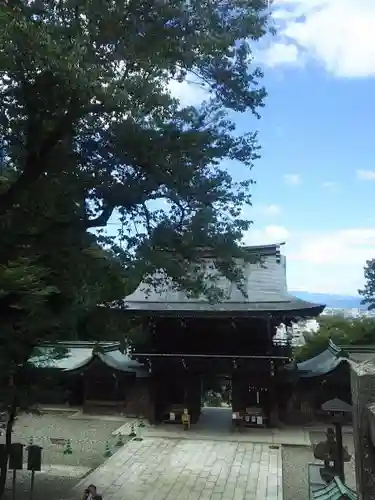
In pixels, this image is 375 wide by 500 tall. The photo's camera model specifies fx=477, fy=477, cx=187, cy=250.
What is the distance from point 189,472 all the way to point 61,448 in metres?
5.32

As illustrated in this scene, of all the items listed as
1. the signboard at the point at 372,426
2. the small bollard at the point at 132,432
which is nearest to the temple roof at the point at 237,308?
the small bollard at the point at 132,432

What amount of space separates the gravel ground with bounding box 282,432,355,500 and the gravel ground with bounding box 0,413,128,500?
5800 mm

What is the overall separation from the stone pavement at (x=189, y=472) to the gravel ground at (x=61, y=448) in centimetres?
56

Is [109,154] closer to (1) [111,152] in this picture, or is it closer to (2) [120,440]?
(1) [111,152]

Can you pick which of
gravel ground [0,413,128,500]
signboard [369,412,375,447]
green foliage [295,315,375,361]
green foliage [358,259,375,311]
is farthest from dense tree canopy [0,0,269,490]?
green foliage [358,259,375,311]

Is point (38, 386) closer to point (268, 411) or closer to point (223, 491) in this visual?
point (223, 491)

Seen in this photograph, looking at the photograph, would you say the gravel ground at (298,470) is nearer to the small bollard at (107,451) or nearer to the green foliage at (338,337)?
the small bollard at (107,451)

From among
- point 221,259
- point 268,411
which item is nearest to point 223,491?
point 221,259

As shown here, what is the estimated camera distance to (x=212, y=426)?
20.5m

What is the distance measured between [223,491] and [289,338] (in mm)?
9064

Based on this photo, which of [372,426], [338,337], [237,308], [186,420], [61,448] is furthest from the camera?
[338,337]

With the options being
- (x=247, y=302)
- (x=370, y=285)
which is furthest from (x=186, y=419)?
(x=370, y=285)

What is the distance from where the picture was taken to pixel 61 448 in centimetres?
1686

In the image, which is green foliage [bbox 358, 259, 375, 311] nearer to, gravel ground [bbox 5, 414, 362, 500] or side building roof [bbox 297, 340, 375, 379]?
side building roof [bbox 297, 340, 375, 379]
